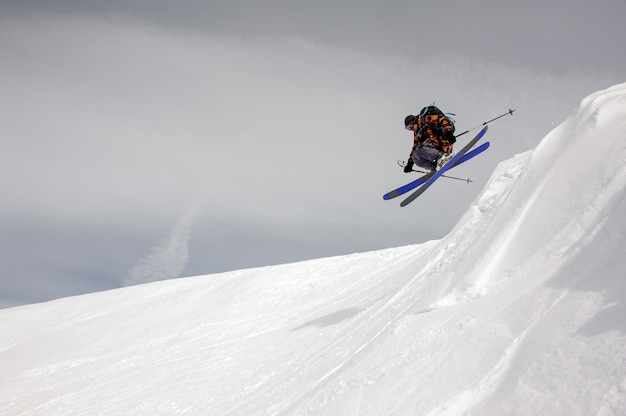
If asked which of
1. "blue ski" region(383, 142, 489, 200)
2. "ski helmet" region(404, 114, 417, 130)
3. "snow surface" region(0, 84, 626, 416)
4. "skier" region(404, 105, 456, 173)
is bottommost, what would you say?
"snow surface" region(0, 84, 626, 416)

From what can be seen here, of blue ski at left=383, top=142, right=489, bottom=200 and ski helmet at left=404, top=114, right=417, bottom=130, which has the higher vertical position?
ski helmet at left=404, top=114, right=417, bottom=130

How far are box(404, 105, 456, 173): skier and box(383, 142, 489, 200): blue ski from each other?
1046 millimetres

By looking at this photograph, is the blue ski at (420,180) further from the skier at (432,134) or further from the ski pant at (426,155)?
the skier at (432,134)

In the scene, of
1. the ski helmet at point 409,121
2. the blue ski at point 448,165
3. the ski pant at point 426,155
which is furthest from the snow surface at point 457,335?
the ski helmet at point 409,121

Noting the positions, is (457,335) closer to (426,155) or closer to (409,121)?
(426,155)

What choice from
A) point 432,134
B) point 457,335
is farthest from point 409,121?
point 457,335

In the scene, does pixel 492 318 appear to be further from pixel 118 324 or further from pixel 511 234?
pixel 118 324

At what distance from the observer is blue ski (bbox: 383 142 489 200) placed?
12703 millimetres

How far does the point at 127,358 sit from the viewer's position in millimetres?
17172

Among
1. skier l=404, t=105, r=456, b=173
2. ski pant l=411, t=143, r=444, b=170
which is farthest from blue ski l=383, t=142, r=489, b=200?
skier l=404, t=105, r=456, b=173

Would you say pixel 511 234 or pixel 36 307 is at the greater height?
Answer: pixel 36 307

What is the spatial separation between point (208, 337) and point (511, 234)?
518 inches

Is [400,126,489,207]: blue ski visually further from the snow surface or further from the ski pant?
the snow surface

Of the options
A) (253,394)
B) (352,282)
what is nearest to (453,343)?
(253,394)
